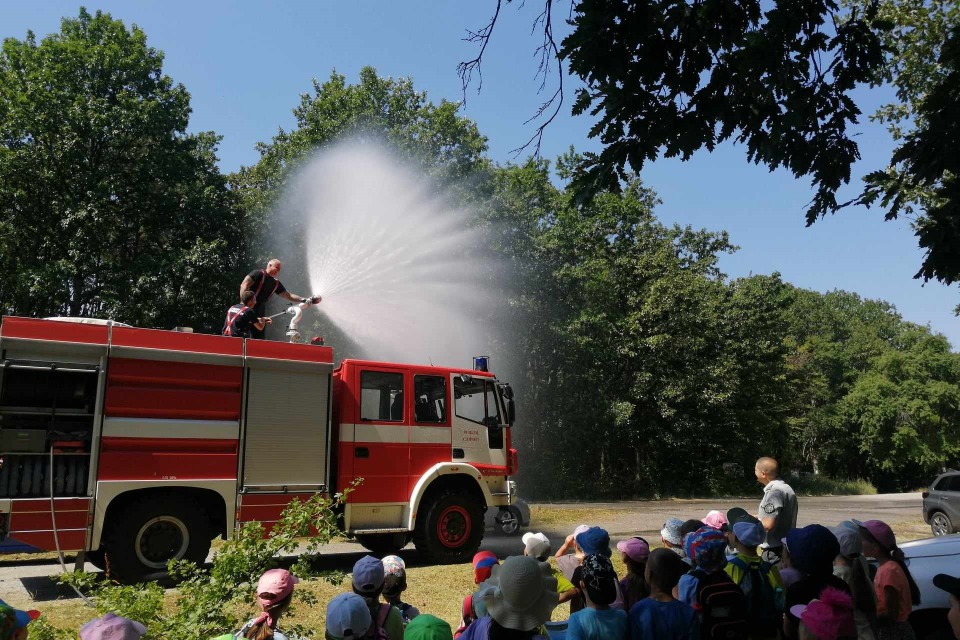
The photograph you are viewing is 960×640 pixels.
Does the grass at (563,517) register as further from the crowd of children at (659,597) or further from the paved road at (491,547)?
the crowd of children at (659,597)

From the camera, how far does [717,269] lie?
146ft

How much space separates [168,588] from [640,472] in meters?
27.9

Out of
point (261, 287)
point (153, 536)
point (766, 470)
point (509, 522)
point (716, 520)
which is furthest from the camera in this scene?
point (509, 522)

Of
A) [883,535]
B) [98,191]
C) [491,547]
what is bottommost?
[491,547]

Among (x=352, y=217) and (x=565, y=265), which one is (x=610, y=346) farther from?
(x=352, y=217)

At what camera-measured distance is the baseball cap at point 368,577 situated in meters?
3.97

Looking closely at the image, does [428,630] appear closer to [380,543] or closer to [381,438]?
[381,438]

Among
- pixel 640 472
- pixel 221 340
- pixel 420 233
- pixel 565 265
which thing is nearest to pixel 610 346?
pixel 565 265

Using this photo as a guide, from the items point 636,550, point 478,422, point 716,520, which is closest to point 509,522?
point 478,422

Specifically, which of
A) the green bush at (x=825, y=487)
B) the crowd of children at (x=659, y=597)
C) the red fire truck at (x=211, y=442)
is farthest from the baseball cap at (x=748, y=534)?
the green bush at (x=825, y=487)

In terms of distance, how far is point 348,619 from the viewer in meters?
3.21

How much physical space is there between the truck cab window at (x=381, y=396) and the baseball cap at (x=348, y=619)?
6550mm

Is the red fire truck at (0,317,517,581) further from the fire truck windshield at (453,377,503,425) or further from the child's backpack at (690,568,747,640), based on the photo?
the child's backpack at (690,568,747,640)

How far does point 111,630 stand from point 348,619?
0.98 metres
